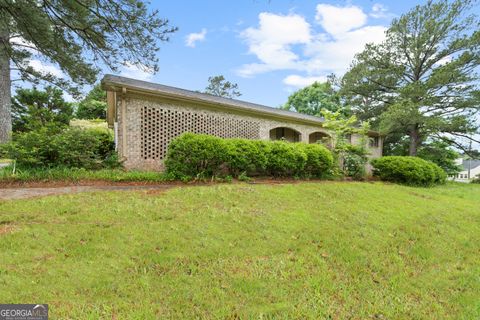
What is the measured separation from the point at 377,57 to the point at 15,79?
2095cm

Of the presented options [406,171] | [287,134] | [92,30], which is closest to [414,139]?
[406,171]

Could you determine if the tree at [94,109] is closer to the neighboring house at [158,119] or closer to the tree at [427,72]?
the neighboring house at [158,119]

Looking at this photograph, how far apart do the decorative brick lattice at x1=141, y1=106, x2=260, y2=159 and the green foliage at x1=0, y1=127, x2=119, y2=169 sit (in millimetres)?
1389

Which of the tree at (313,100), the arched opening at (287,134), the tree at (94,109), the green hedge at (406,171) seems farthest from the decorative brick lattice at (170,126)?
the tree at (313,100)

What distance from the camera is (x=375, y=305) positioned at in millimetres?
2293

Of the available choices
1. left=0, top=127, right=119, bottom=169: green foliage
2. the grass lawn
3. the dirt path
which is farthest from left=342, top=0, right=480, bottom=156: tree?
left=0, top=127, right=119, bottom=169: green foliage

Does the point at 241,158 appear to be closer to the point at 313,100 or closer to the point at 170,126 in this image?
the point at 170,126

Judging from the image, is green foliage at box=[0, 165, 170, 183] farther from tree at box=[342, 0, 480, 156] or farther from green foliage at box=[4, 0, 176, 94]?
tree at box=[342, 0, 480, 156]

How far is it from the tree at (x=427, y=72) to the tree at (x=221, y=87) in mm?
18491

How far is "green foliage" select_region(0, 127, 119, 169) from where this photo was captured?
6.30m

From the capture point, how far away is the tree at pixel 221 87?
32844mm

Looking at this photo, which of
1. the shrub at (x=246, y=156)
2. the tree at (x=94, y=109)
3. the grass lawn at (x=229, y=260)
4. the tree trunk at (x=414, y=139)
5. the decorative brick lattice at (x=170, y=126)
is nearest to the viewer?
the grass lawn at (x=229, y=260)

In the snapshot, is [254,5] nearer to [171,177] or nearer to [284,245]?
[284,245]

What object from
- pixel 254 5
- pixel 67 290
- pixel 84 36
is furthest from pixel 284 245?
pixel 84 36
